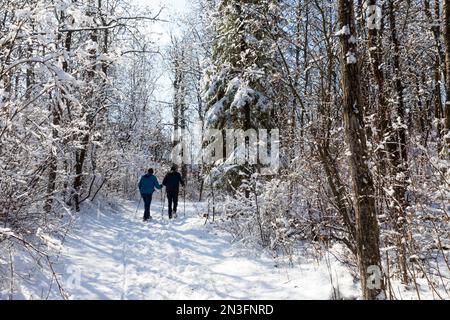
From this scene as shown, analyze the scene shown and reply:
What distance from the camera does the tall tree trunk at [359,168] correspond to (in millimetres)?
4039

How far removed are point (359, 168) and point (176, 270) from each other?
4.09 metres

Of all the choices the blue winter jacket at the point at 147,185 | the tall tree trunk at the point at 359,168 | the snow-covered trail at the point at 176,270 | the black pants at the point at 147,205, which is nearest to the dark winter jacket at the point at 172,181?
the blue winter jacket at the point at 147,185

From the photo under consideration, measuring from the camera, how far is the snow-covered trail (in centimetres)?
529

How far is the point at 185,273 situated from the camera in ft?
21.0

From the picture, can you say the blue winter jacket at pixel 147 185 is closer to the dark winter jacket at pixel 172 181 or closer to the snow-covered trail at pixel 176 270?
the dark winter jacket at pixel 172 181

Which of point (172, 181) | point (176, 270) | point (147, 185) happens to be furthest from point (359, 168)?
point (147, 185)

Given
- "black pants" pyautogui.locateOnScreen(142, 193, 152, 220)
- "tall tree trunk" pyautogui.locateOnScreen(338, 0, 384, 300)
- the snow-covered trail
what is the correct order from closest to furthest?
"tall tree trunk" pyautogui.locateOnScreen(338, 0, 384, 300) < the snow-covered trail < "black pants" pyautogui.locateOnScreen(142, 193, 152, 220)

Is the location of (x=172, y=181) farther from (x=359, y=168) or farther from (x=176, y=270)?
(x=359, y=168)

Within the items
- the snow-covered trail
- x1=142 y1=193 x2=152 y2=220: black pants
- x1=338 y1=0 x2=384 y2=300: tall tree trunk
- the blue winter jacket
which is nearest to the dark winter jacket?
the blue winter jacket

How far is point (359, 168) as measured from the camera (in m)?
4.09

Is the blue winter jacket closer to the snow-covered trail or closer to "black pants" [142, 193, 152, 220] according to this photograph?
"black pants" [142, 193, 152, 220]

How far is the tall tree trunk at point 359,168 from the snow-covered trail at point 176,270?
92cm

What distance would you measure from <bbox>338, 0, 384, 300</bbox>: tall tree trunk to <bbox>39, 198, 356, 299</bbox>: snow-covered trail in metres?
0.92

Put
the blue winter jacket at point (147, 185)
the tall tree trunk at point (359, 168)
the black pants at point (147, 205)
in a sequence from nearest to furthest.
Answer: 1. the tall tree trunk at point (359, 168)
2. the black pants at point (147, 205)
3. the blue winter jacket at point (147, 185)
